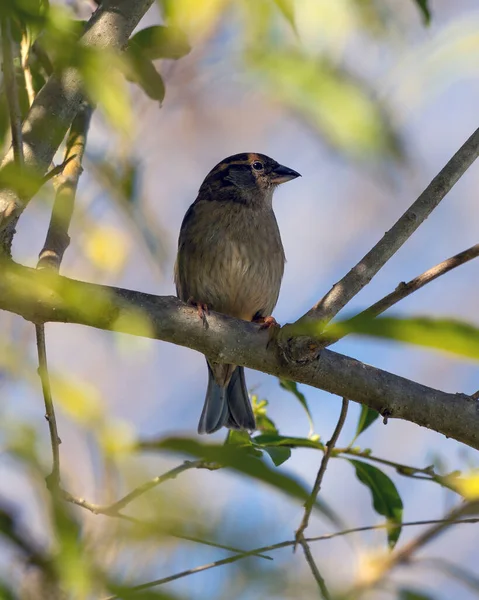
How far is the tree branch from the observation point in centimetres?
204

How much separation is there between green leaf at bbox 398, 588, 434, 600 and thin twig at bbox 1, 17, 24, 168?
67 centimetres

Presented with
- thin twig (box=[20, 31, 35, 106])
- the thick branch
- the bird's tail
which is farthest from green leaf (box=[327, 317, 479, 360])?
the bird's tail

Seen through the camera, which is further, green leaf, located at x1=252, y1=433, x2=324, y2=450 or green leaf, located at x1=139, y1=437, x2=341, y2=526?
green leaf, located at x1=252, y1=433, x2=324, y2=450

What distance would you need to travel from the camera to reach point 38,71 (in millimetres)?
3066

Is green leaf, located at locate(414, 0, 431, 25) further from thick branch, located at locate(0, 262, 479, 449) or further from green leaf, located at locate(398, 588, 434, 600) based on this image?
thick branch, located at locate(0, 262, 479, 449)

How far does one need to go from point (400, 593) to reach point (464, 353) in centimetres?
34

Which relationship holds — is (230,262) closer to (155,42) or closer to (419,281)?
(155,42)

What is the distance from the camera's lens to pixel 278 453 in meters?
2.56

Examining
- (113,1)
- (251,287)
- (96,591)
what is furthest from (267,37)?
(251,287)

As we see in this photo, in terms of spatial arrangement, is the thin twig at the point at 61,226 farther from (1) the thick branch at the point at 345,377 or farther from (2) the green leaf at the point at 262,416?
(2) the green leaf at the point at 262,416

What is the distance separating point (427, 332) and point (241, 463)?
23 centimetres

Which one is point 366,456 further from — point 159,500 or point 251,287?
point 251,287

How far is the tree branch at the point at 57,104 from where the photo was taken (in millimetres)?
2037

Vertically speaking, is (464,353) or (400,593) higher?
(464,353)
